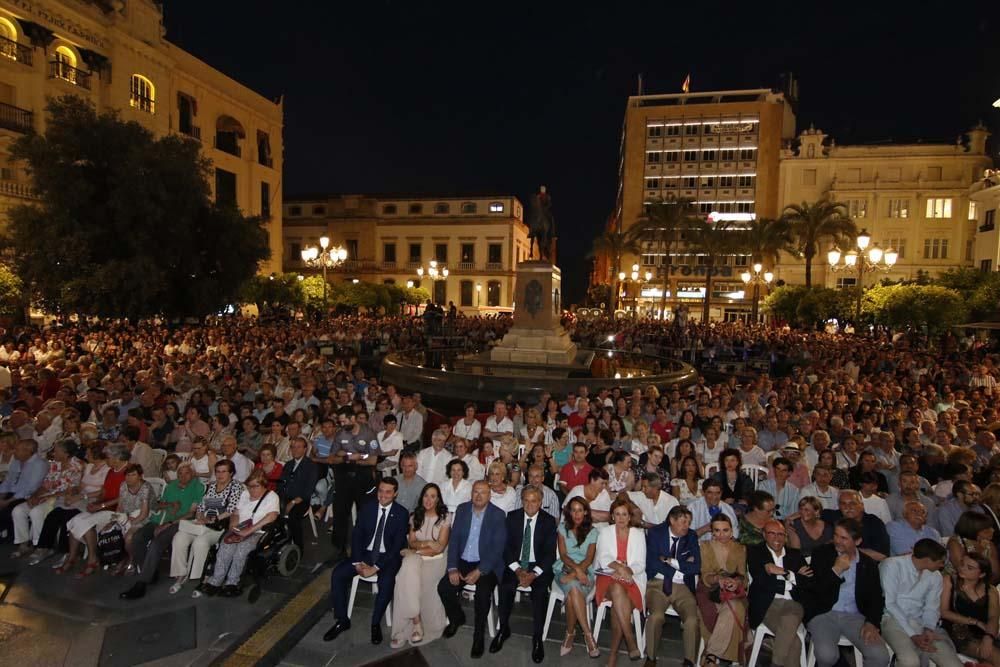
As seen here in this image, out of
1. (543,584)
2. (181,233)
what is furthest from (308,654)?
(181,233)

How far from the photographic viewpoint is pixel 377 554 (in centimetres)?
538

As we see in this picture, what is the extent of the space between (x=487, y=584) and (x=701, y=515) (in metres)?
2.24

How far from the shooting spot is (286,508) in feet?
21.0

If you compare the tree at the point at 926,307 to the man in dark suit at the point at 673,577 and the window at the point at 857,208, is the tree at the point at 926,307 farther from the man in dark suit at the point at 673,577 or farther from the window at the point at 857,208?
the window at the point at 857,208

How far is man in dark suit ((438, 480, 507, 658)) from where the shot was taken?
204 inches

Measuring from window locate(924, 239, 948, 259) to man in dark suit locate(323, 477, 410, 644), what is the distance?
2471 inches

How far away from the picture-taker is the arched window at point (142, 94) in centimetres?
3459

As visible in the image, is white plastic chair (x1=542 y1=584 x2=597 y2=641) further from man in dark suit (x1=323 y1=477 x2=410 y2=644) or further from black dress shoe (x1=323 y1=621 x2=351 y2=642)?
black dress shoe (x1=323 y1=621 x2=351 y2=642)

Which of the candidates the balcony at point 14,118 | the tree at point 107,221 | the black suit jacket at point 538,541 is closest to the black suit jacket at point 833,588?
the black suit jacket at point 538,541

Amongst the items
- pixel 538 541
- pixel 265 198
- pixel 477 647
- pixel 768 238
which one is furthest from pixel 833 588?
pixel 265 198

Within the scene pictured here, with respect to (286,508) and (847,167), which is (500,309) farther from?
(286,508)

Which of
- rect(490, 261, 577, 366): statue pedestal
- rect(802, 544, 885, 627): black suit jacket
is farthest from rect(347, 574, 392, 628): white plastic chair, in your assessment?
rect(490, 261, 577, 366): statue pedestal

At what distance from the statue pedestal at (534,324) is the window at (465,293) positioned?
1957 inches

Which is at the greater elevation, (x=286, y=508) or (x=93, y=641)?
(x=286, y=508)
